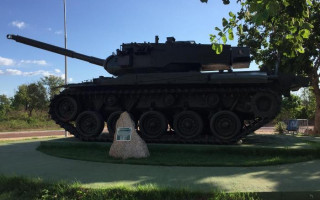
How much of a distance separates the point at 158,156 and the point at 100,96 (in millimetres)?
3958

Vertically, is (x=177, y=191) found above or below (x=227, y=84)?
below

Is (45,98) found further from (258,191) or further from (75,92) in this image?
(258,191)

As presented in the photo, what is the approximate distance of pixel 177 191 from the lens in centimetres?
500

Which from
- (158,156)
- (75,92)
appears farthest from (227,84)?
(75,92)

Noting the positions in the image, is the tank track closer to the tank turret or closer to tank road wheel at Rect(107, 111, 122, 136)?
tank road wheel at Rect(107, 111, 122, 136)

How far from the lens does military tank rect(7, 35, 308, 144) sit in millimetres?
9773

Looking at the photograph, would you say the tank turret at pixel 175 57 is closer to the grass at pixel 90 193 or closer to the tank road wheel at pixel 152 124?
the tank road wheel at pixel 152 124

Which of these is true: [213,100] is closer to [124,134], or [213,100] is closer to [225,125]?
[225,125]

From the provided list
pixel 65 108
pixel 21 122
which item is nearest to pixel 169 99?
pixel 65 108

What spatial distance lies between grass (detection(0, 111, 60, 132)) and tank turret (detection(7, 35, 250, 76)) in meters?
26.8

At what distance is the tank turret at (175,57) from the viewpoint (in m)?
10.8

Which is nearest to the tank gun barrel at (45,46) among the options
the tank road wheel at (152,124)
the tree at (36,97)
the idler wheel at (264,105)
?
the tank road wheel at (152,124)

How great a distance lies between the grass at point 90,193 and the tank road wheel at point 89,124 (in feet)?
17.8

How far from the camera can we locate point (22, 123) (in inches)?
1467
